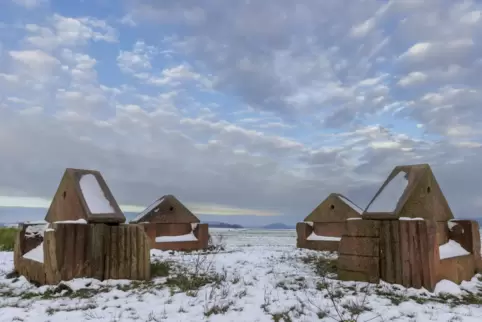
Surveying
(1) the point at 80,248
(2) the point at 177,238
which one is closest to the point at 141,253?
(1) the point at 80,248

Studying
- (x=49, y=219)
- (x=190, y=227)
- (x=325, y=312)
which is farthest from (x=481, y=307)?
(x=190, y=227)

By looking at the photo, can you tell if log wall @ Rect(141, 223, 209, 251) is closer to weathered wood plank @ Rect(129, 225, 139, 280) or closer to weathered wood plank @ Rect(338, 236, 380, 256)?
weathered wood plank @ Rect(129, 225, 139, 280)

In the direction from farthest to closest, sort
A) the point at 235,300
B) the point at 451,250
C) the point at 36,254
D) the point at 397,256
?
the point at 36,254, the point at 451,250, the point at 397,256, the point at 235,300

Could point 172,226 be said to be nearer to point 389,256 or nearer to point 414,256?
point 389,256

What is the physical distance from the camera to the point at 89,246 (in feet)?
29.7

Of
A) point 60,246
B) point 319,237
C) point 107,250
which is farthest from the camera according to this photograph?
point 319,237

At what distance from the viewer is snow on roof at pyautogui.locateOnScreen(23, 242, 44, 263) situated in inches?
372

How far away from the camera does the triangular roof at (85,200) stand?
9.49 metres

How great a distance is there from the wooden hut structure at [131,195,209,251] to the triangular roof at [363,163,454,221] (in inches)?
387

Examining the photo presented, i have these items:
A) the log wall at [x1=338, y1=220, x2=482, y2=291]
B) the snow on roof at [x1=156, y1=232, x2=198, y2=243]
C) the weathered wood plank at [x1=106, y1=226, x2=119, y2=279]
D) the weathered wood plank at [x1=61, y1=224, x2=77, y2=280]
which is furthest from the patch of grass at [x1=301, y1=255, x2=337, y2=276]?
the weathered wood plank at [x1=61, y1=224, x2=77, y2=280]

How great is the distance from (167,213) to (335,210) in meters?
7.31

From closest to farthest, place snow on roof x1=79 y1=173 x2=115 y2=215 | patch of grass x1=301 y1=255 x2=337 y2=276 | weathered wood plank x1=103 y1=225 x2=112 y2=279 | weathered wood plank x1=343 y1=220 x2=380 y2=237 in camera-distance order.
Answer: weathered wood plank x1=343 y1=220 x2=380 y2=237, weathered wood plank x1=103 y1=225 x2=112 y2=279, snow on roof x1=79 y1=173 x2=115 y2=215, patch of grass x1=301 y1=255 x2=337 y2=276

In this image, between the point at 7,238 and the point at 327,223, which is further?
the point at 7,238

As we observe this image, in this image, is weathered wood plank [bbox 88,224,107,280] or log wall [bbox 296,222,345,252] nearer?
weathered wood plank [bbox 88,224,107,280]
